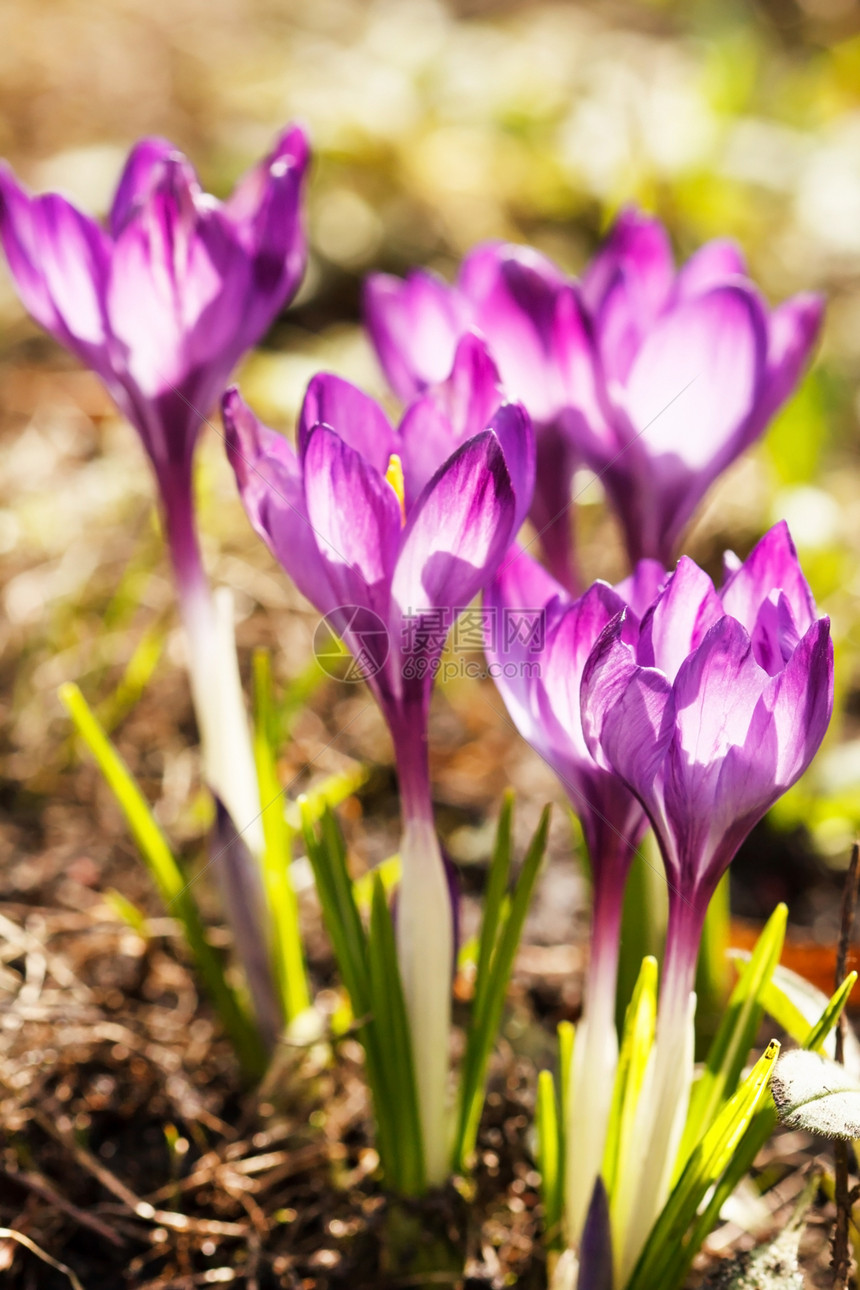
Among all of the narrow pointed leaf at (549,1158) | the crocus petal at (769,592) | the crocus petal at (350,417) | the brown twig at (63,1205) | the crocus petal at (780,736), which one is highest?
the crocus petal at (350,417)

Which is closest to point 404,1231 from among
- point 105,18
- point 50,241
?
point 50,241

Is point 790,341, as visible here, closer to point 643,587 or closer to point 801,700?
point 643,587

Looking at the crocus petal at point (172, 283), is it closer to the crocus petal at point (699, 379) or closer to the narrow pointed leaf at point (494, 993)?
the crocus petal at point (699, 379)

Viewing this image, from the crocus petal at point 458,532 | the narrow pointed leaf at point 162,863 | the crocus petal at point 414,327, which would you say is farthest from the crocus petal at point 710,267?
the narrow pointed leaf at point 162,863

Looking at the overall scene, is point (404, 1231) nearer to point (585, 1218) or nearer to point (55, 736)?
point (585, 1218)

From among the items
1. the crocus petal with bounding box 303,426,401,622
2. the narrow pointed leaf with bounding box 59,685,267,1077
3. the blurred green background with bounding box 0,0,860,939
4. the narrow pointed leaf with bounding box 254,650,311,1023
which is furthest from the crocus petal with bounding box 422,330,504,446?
the blurred green background with bounding box 0,0,860,939

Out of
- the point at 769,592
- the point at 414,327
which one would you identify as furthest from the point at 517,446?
the point at 414,327
